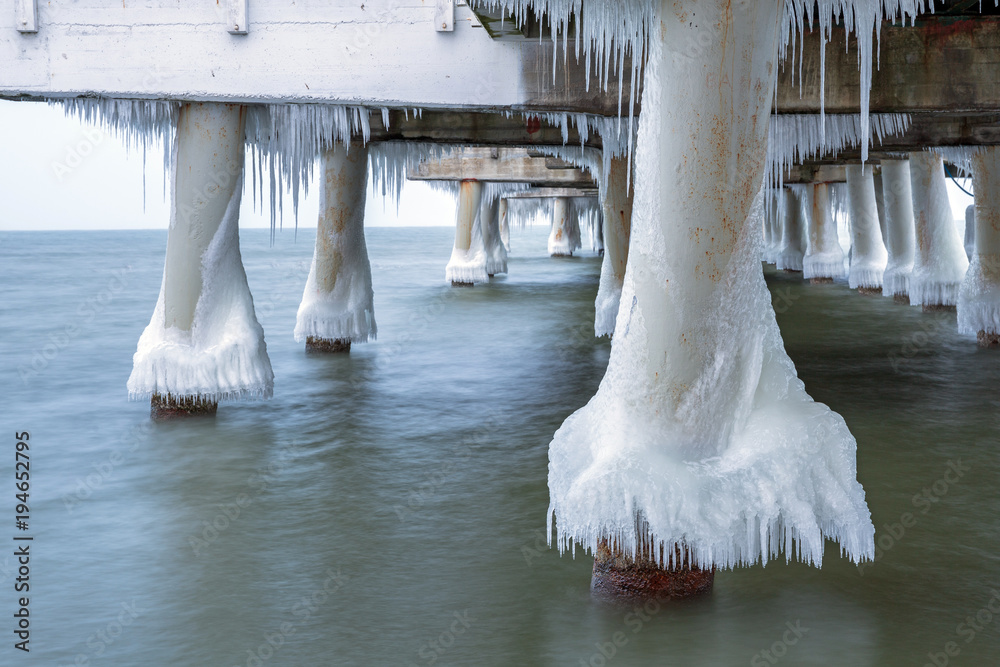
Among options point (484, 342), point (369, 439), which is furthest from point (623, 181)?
point (369, 439)

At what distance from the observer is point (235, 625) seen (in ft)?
16.6

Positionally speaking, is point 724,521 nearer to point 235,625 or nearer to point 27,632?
point 235,625

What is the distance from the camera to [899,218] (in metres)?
20.0

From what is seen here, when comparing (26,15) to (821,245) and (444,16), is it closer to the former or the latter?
(444,16)

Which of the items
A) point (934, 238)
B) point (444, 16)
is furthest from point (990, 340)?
point (444, 16)

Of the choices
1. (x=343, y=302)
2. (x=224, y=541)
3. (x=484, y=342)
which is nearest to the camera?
(x=224, y=541)

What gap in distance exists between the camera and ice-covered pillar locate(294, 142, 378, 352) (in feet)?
42.6

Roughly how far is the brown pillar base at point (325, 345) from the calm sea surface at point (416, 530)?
41cm

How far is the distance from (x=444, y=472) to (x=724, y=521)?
347 centimetres

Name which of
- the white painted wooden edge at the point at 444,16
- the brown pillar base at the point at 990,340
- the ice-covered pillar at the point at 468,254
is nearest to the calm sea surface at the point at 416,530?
the brown pillar base at the point at 990,340

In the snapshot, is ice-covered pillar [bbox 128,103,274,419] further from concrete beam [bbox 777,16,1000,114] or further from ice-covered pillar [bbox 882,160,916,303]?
ice-covered pillar [bbox 882,160,916,303]

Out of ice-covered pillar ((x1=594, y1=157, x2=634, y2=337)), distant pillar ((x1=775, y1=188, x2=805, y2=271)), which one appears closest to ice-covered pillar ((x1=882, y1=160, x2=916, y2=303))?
ice-covered pillar ((x1=594, y1=157, x2=634, y2=337))

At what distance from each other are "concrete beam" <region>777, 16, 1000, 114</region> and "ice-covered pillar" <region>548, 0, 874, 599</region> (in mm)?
2975

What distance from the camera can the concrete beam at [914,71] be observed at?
7.30 meters
